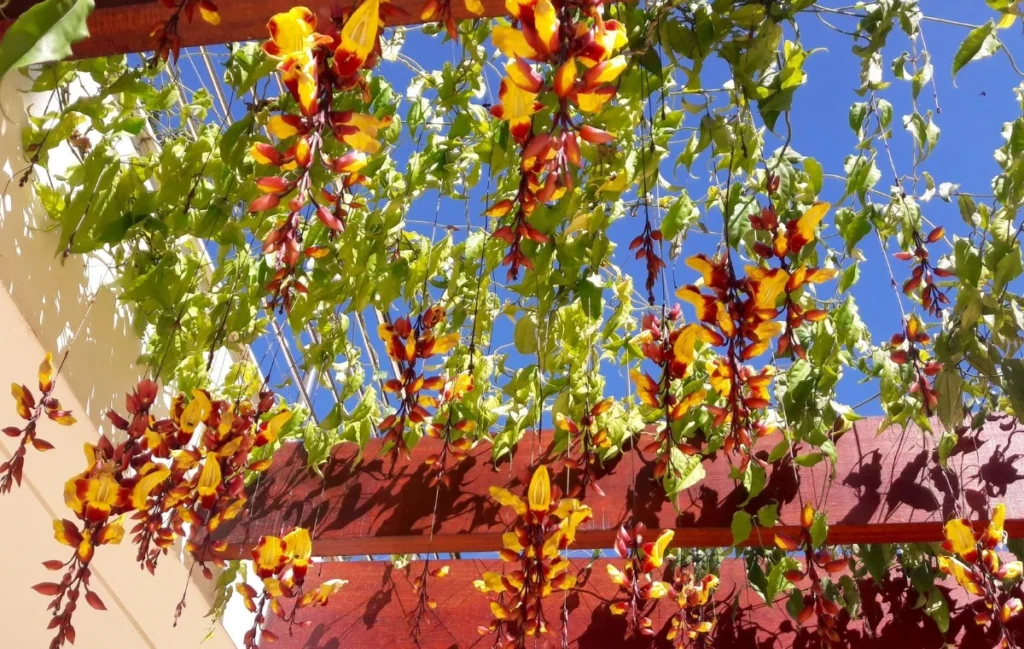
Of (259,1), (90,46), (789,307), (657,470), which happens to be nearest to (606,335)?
(657,470)

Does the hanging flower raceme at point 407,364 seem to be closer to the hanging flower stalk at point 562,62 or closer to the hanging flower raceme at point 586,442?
the hanging flower raceme at point 586,442

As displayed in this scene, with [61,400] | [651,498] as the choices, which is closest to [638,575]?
[651,498]

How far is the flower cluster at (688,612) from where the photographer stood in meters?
1.54

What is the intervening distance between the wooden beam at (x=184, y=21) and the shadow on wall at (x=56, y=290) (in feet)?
1.35

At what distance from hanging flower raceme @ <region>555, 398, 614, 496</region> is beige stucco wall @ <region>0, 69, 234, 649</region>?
1.00 metres

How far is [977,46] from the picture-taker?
982 mm

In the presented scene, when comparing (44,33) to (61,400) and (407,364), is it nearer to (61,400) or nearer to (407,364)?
(407,364)

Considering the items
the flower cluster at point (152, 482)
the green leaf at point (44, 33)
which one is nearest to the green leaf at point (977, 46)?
the green leaf at point (44, 33)

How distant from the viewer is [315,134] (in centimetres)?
67

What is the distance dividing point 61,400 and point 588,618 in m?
1.33

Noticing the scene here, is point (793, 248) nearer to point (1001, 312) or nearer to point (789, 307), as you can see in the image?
point (789, 307)

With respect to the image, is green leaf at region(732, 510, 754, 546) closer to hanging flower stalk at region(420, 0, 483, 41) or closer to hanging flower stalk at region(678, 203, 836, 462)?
hanging flower stalk at region(678, 203, 836, 462)

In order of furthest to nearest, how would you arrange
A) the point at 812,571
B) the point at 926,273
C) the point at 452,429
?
the point at 452,429 → the point at 926,273 → the point at 812,571

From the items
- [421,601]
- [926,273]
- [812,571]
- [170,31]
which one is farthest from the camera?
[421,601]
